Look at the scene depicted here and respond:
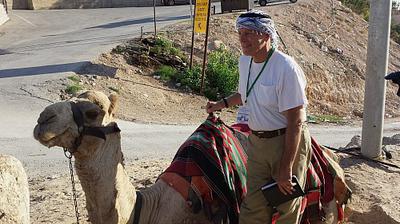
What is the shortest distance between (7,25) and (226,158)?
2553cm

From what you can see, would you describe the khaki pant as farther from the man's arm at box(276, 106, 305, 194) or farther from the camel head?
the camel head

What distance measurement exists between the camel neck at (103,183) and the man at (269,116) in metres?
1.02

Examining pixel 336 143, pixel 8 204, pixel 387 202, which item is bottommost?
pixel 336 143

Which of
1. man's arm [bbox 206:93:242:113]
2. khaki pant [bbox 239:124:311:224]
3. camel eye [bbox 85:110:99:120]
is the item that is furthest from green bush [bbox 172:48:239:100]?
camel eye [bbox 85:110:99:120]

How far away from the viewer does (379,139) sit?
25.5ft

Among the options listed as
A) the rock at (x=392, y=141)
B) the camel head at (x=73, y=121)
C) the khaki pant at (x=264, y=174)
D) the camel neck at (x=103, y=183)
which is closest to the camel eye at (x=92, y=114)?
the camel head at (x=73, y=121)

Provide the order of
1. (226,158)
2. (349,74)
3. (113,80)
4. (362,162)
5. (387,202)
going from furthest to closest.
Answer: (349,74) → (113,80) → (362,162) → (387,202) → (226,158)

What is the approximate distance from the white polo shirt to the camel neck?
100 centimetres

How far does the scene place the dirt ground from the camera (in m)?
6.57

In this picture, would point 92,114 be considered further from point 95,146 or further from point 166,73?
point 166,73

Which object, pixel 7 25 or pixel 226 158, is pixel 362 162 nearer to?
pixel 226 158

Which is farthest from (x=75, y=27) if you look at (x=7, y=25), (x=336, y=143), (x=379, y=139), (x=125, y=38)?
(x=379, y=139)

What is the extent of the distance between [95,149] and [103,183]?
0.70 ft

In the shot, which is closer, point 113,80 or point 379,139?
point 379,139
